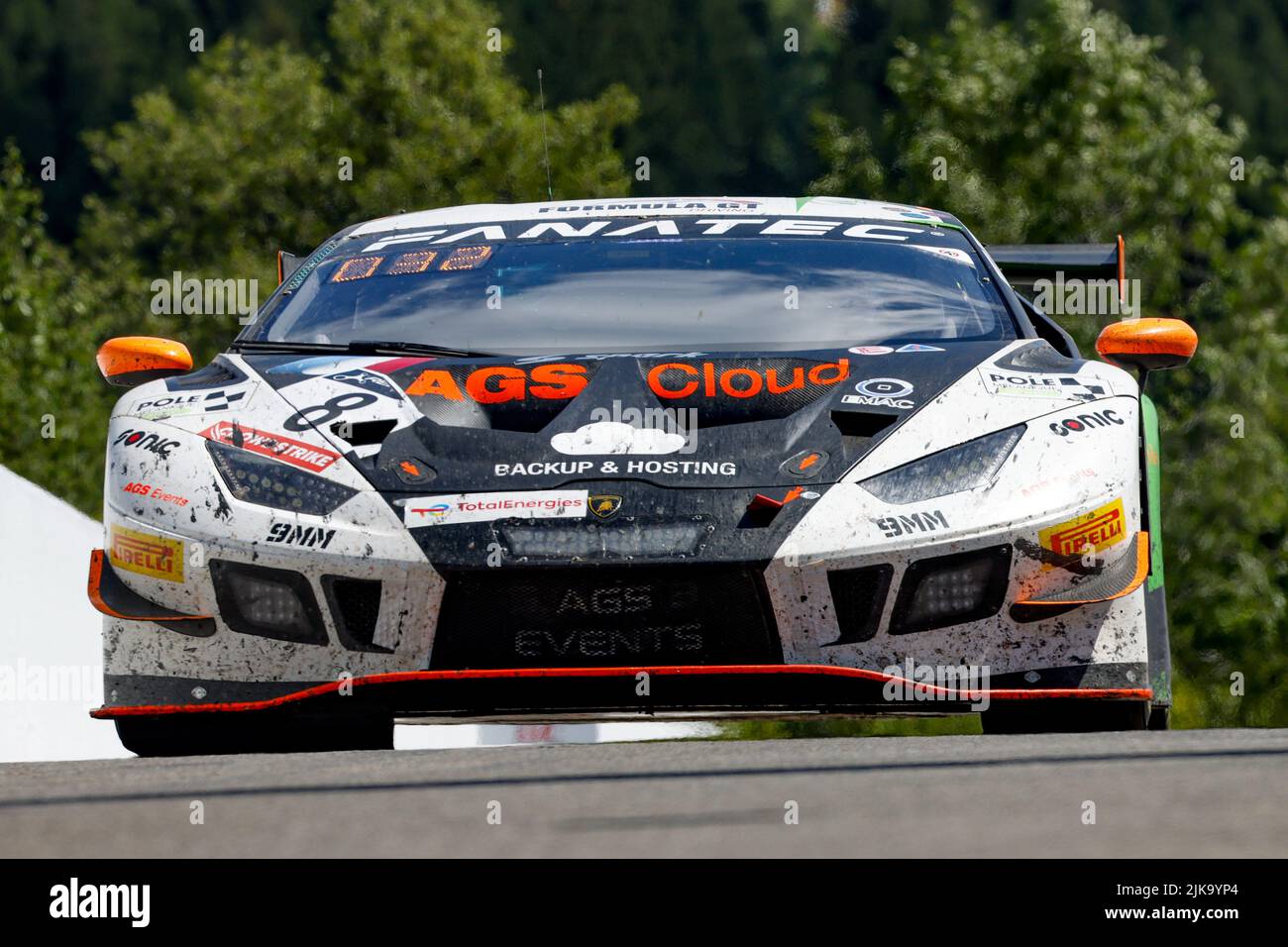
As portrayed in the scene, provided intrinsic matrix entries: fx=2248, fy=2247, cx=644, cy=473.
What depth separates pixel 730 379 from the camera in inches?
186

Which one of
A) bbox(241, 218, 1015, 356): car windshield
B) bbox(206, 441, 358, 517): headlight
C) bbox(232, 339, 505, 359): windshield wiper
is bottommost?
bbox(206, 441, 358, 517): headlight

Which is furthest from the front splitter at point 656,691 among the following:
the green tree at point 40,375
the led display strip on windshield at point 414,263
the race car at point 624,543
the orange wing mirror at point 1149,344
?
the green tree at point 40,375

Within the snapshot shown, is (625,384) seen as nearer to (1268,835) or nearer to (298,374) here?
(298,374)

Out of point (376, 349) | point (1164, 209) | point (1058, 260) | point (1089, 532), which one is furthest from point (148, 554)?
point (1164, 209)

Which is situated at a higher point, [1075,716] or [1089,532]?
[1089,532]

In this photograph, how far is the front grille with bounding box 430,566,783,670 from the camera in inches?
173

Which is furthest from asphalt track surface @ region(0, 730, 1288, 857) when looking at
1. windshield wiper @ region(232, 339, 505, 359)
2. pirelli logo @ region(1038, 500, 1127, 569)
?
windshield wiper @ region(232, 339, 505, 359)

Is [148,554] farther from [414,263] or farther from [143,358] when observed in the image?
[414,263]

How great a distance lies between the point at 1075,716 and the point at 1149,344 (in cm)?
119

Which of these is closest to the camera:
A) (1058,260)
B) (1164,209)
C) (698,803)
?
(698,803)

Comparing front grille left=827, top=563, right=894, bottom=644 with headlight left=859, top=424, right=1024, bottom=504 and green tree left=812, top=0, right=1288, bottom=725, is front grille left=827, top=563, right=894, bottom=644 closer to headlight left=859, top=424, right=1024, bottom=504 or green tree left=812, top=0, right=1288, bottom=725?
headlight left=859, top=424, right=1024, bottom=504

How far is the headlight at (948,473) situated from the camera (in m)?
4.45

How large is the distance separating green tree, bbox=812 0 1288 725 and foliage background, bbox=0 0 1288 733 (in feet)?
0.22

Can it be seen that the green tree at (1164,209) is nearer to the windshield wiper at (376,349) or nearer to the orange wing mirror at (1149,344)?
the orange wing mirror at (1149,344)
